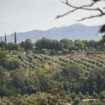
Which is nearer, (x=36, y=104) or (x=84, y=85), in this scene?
(x=36, y=104)

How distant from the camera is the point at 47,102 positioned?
51406 millimetres

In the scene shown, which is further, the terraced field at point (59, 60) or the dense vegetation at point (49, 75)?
the terraced field at point (59, 60)

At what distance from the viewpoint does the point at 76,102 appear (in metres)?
116

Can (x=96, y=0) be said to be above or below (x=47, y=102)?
above

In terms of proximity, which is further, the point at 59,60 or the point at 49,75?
the point at 59,60

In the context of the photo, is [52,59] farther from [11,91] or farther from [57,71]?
[11,91]

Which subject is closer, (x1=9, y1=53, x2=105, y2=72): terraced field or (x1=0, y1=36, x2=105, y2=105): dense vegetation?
(x1=0, y1=36, x2=105, y2=105): dense vegetation

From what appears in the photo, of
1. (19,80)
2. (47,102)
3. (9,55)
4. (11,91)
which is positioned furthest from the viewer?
(9,55)

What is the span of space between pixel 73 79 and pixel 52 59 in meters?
37.8

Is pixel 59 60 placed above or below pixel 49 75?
above

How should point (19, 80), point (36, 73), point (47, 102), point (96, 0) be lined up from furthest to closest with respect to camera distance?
point (36, 73) → point (19, 80) → point (47, 102) → point (96, 0)

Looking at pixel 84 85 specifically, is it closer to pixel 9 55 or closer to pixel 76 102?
pixel 76 102

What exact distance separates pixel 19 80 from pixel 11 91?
9836 mm

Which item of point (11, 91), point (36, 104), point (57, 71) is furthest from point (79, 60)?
point (36, 104)
